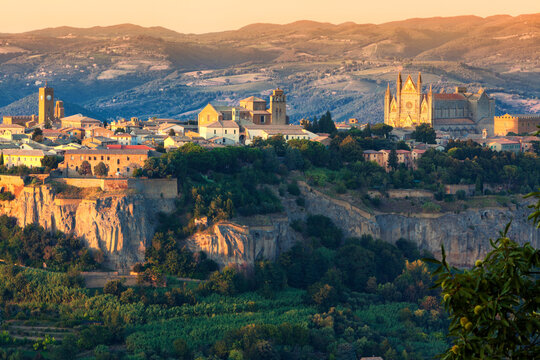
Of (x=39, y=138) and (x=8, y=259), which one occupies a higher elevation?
(x=39, y=138)

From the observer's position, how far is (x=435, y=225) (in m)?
55.3

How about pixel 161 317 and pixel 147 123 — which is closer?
pixel 161 317

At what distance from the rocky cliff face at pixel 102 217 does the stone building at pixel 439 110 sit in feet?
114

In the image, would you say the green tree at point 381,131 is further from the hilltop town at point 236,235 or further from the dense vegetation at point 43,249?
the dense vegetation at point 43,249

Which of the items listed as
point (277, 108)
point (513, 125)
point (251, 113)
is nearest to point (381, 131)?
point (277, 108)

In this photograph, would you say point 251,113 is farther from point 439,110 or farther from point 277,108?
point 439,110

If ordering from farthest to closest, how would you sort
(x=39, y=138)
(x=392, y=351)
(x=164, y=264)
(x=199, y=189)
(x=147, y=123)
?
(x=147, y=123) → (x=39, y=138) → (x=199, y=189) → (x=164, y=264) → (x=392, y=351)

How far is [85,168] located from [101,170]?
2.94 ft

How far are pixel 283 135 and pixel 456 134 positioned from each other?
68.1 ft

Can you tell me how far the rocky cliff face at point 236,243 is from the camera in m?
46.1

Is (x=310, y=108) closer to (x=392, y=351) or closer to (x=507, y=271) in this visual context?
(x=392, y=351)

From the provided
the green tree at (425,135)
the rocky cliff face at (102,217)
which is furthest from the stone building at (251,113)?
the rocky cliff face at (102,217)

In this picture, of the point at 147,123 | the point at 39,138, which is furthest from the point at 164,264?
the point at 147,123

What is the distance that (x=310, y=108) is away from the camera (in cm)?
16050
